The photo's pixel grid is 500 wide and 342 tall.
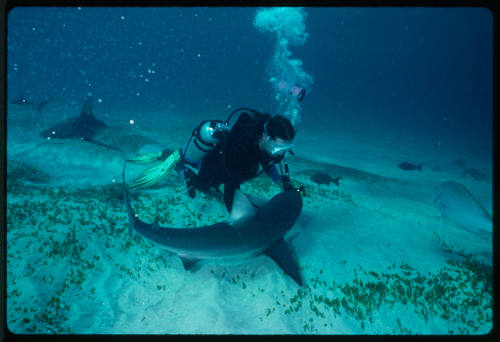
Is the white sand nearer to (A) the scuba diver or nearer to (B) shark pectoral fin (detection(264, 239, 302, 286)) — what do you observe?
(B) shark pectoral fin (detection(264, 239, 302, 286))

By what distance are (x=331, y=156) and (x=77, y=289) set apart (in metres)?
22.8

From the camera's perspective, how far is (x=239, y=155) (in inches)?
214

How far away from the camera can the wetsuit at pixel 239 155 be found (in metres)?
5.36

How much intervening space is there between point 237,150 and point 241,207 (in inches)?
49.0

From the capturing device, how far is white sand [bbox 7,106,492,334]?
4.03 m

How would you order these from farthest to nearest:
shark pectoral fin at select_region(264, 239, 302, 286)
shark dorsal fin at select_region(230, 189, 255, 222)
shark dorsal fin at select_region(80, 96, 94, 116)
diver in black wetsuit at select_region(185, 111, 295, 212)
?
shark dorsal fin at select_region(80, 96, 94, 116) < diver in black wetsuit at select_region(185, 111, 295, 212) < shark dorsal fin at select_region(230, 189, 255, 222) < shark pectoral fin at select_region(264, 239, 302, 286)

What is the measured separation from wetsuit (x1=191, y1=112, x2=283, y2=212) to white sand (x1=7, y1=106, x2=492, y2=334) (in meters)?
1.69

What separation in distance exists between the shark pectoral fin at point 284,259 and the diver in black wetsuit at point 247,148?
4.48 ft

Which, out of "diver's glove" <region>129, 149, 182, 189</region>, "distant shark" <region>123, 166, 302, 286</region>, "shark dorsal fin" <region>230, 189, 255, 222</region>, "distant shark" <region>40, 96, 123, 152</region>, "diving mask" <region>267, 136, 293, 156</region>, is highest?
"diving mask" <region>267, 136, 293, 156</region>

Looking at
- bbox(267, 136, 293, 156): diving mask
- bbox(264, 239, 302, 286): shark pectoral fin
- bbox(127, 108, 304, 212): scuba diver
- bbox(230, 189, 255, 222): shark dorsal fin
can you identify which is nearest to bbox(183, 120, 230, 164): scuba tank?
bbox(127, 108, 304, 212): scuba diver

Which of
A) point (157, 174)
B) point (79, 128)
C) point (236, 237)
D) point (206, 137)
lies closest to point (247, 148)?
point (206, 137)

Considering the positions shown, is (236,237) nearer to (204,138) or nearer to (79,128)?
(204,138)
